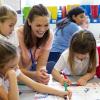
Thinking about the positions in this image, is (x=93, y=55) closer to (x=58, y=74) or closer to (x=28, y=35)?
(x=58, y=74)

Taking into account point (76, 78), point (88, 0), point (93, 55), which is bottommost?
point (76, 78)

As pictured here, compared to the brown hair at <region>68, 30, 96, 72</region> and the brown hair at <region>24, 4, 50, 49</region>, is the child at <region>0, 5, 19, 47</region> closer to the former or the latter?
the brown hair at <region>24, 4, 50, 49</region>

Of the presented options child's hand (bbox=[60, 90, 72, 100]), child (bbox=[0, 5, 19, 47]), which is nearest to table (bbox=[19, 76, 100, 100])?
child's hand (bbox=[60, 90, 72, 100])

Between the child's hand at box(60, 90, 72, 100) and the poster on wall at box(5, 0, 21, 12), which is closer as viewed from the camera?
the child's hand at box(60, 90, 72, 100)

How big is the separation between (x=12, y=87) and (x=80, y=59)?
1.77 ft

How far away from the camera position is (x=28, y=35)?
Result: 5.24 feet

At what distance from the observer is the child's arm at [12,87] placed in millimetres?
1099

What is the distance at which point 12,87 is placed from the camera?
111 centimetres

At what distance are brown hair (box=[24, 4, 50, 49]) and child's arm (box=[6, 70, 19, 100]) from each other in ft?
1.62

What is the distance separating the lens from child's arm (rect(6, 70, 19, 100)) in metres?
1.10

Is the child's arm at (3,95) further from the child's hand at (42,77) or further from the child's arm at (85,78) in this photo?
the child's arm at (85,78)

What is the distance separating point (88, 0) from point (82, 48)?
5.27 ft

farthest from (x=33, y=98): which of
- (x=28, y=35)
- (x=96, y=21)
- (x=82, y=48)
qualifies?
(x=96, y=21)

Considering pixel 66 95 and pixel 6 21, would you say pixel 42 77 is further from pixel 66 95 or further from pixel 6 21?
pixel 6 21
